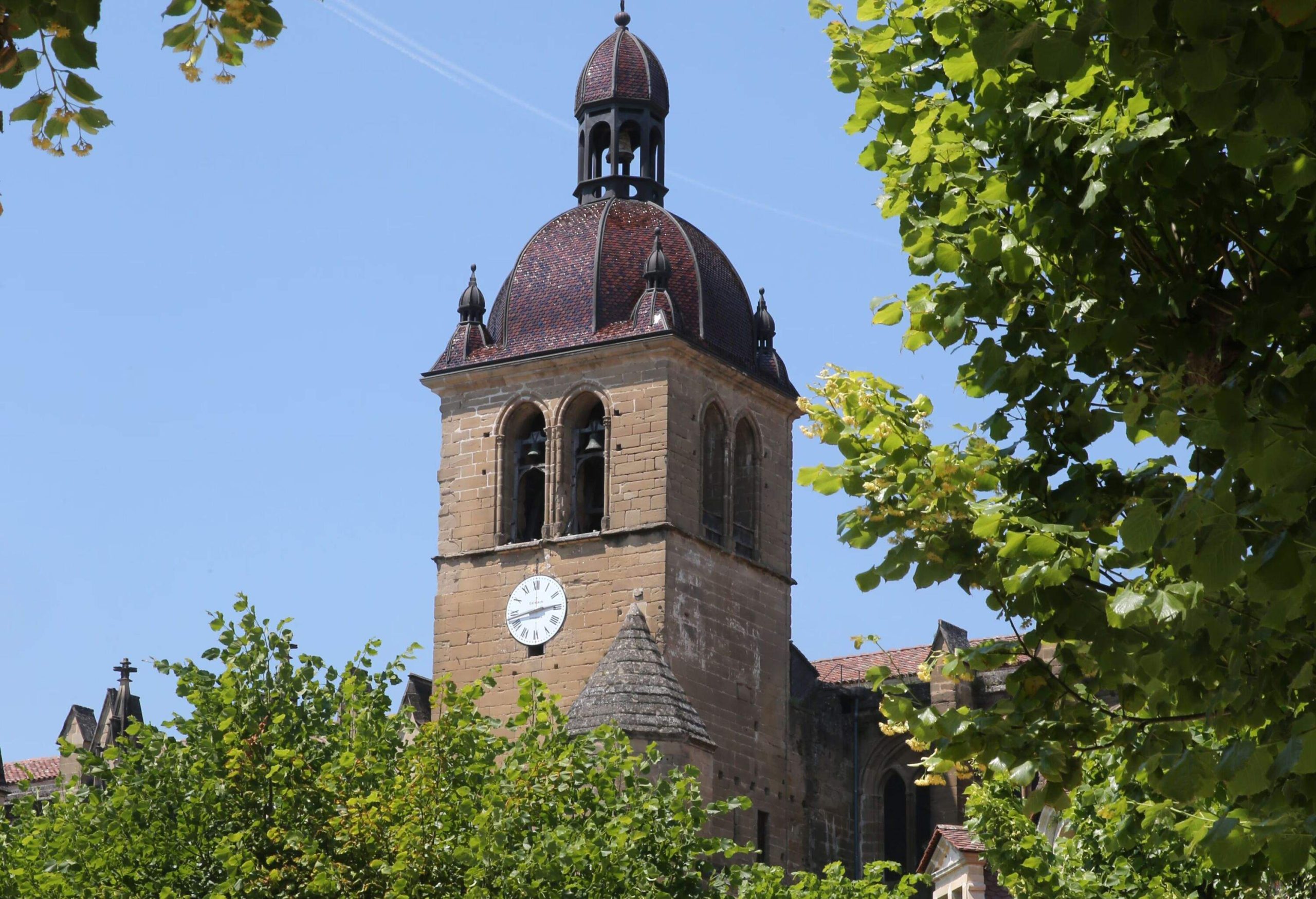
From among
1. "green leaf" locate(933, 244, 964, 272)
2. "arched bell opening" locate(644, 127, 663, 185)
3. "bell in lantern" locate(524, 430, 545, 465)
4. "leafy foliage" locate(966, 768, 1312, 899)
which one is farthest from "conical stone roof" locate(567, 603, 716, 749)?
"green leaf" locate(933, 244, 964, 272)

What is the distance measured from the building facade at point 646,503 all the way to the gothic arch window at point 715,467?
0.16 ft

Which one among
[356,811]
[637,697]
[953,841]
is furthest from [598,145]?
[356,811]

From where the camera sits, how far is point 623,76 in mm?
44656

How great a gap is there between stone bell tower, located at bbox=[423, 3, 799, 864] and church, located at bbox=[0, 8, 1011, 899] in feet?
0.15

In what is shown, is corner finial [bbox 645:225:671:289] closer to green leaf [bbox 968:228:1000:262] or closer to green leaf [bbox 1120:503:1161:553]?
green leaf [bbox 968:228:1000:262]

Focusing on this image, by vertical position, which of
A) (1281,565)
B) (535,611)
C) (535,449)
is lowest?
(1281,565)

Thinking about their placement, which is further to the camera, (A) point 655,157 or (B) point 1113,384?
(A) point 655,157

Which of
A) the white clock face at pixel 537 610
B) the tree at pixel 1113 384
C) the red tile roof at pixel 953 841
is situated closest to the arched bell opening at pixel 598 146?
the white clock face at pixel 537 610

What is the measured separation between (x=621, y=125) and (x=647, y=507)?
322 inches

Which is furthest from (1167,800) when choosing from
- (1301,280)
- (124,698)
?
(124,698)

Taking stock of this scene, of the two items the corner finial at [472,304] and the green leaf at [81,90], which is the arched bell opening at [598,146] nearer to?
the corner finial at [472,304]

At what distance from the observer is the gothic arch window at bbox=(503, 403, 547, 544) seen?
42.6m

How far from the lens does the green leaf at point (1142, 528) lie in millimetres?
8516

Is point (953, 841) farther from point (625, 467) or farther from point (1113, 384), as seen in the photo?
point (1113, 384)
